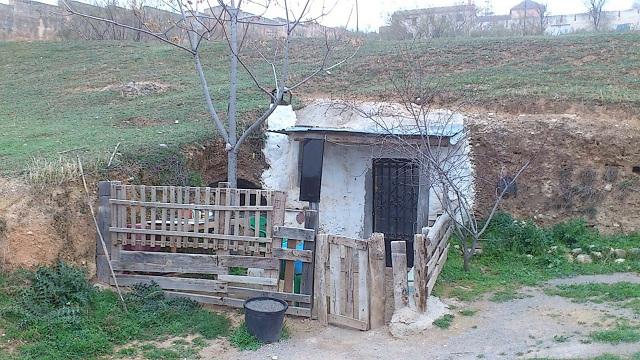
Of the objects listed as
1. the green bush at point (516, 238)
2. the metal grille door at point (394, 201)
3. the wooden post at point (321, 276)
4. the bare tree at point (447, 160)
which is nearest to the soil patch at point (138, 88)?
the bare tree at point (447, 160)

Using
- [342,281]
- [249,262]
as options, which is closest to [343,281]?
[342,281]

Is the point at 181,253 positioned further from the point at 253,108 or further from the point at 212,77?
the point at 212,77

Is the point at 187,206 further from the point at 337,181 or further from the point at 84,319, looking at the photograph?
the point at 337,181

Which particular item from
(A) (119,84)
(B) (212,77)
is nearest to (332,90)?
(B) (212,77)

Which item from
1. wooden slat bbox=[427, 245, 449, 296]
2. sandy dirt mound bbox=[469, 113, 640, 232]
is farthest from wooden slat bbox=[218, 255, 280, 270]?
sandy dirt mound bbox=[469, 113, 640, 232]

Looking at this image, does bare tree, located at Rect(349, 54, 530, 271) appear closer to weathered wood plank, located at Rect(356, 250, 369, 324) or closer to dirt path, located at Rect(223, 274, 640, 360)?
dirt path, located at Rect(223, 274, 640, 360)

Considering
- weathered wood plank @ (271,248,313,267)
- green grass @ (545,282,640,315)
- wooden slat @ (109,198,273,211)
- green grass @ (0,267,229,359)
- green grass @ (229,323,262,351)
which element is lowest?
green grass @ (229,323,262,351)

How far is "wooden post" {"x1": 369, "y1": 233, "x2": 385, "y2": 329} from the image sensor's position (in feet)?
24.8

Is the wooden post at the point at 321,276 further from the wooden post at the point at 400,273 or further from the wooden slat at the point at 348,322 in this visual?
the wooden post at the point at 400,273

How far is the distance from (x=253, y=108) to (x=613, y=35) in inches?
429

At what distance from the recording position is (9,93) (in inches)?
697

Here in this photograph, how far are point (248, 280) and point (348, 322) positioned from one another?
1.43 metres

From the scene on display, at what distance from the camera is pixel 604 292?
27.8ft

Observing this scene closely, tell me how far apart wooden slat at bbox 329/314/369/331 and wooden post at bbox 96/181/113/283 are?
313 centimetres
